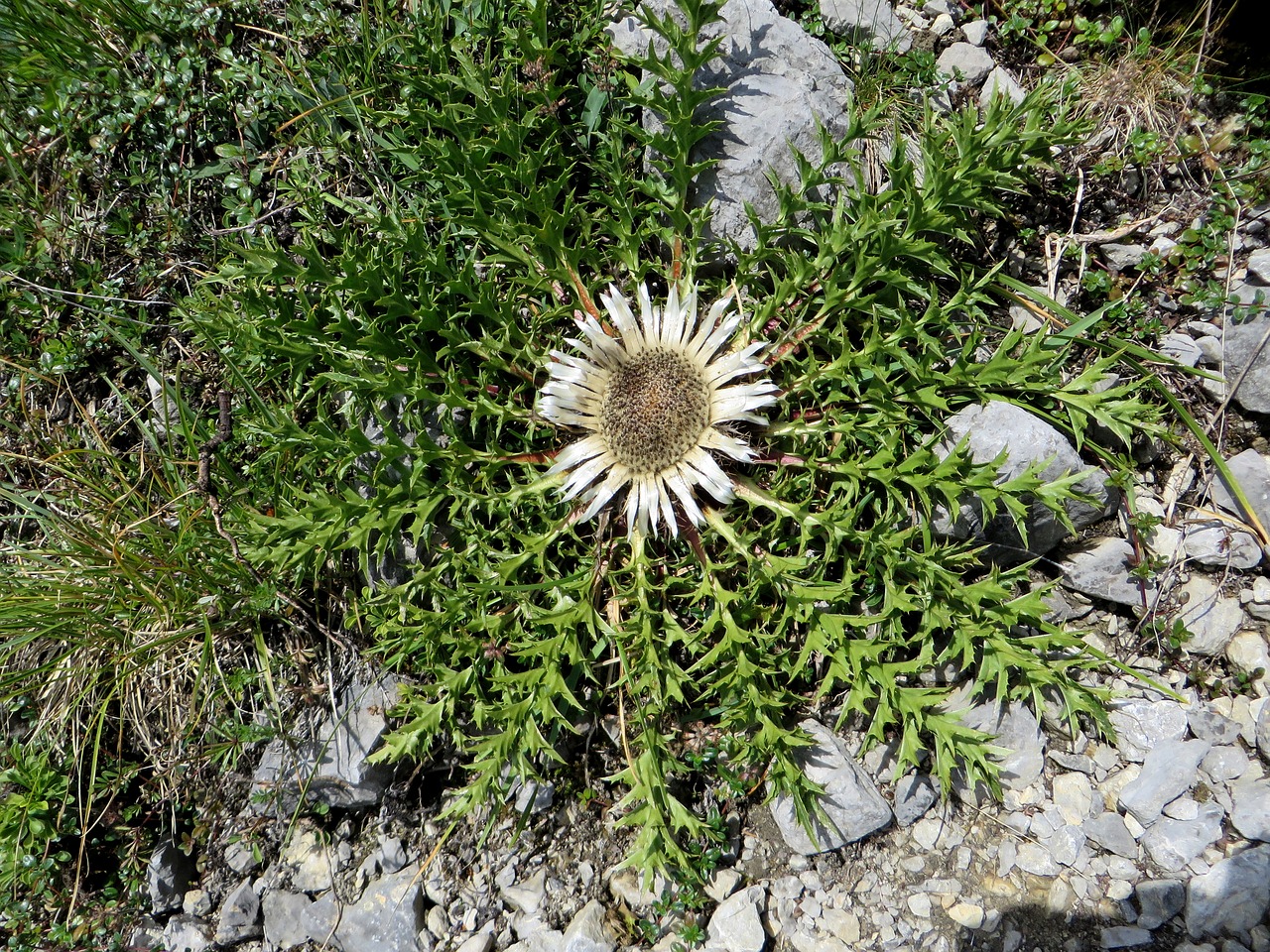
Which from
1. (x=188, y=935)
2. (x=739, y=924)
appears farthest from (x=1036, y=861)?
(x=188, y=935)

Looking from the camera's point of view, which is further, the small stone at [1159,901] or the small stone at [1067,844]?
the small stone at [1067,844]

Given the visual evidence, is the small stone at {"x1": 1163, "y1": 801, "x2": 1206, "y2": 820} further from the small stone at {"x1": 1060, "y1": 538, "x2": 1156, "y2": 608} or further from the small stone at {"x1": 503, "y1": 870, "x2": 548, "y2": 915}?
the small stone at {"x1": 503, "y1": 870, "x2": 548, "y2": 915}

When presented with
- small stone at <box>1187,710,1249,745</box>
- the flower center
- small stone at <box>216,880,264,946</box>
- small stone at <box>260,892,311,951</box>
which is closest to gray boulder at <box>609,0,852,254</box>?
the flower center

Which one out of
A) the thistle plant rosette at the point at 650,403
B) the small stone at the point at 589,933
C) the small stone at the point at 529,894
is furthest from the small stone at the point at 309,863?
the thistle plant rosette at the point at 650,403

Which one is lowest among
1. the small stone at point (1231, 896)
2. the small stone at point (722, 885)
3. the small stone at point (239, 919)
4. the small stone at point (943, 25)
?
the small stone at point (239, 919)

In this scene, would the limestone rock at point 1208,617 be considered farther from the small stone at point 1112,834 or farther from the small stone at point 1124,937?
the small stone at point 1124,937

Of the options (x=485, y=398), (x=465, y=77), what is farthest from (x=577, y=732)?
(x=465, y=77)

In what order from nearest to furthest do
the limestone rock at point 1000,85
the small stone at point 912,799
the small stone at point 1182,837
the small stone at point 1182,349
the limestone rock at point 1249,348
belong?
the small stone at point 1182,837 < the small stone at point 912,799 < the limestone rock at point 1249,348 < the small stone at point 1182,349 < the limestone rock at point 1000,85
